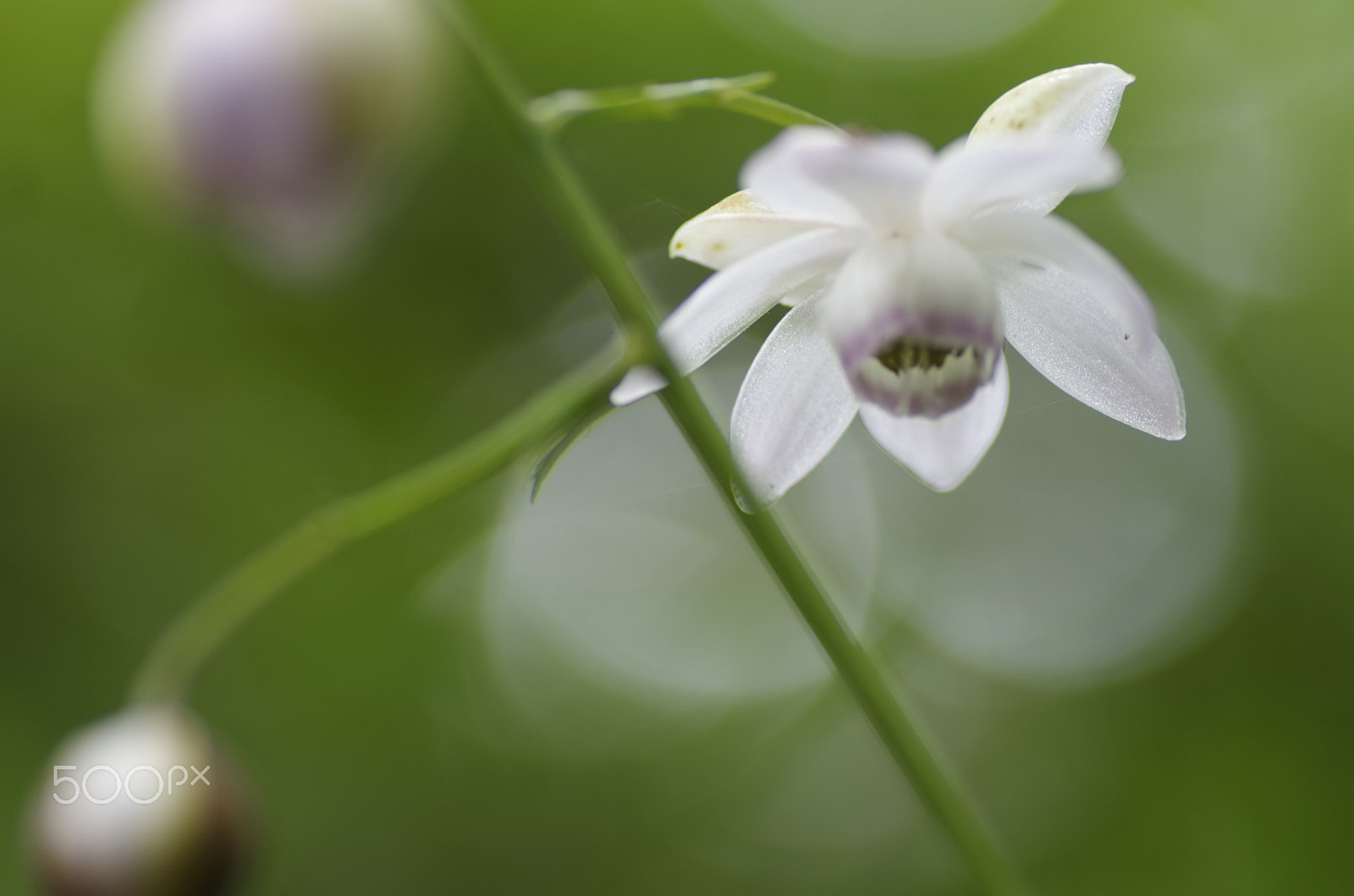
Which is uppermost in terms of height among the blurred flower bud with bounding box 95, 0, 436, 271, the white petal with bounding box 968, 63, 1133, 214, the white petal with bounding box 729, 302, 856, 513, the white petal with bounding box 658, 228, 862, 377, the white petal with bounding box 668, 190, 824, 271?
the blurred flower bud with bounding box 95, 0, 436, 271

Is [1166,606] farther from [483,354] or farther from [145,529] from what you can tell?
[145,529]

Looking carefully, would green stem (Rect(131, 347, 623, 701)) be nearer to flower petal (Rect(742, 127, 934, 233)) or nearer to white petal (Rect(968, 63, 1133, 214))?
flower petal (Rect(742, 127, 934, 233))

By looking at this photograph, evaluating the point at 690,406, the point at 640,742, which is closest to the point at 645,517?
the point at 640,742

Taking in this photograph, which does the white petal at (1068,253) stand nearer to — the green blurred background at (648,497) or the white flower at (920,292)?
the white flower at (920,292)

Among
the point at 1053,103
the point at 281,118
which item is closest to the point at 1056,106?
the point at 1053,103

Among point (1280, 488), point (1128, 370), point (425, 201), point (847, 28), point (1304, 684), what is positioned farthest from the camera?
point (847, 28)

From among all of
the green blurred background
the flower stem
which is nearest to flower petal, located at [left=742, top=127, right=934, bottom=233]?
the flower stem

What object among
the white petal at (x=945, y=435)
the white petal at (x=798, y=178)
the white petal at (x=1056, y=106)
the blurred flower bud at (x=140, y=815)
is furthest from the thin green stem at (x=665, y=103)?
the blurred flower bud at (x=140, y=815)
